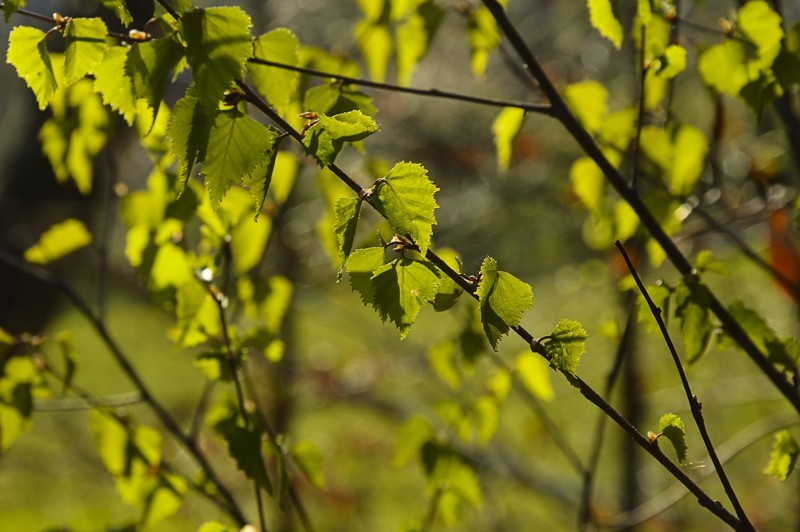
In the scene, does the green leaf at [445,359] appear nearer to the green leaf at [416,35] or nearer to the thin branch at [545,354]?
the green leaf at [416,35]

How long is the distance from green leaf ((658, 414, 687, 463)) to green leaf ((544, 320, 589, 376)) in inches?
5.3

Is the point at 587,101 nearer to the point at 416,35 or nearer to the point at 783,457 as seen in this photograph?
Answer: the point at 416,35

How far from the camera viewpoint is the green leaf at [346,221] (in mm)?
821

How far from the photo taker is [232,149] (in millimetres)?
834

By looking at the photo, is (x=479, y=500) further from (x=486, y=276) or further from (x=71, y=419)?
(x=71, y=419)

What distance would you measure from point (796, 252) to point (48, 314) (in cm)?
289

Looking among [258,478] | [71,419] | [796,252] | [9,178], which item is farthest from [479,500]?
[71,419]

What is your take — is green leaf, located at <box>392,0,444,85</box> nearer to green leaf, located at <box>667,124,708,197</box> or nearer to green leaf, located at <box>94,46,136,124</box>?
green leaf, located at <box>667,124,708,197</box>

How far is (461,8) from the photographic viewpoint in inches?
62.2

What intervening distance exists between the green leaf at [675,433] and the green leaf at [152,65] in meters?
0.63

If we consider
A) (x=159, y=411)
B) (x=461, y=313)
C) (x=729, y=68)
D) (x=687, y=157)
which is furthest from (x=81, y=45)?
(x=461, y=313)

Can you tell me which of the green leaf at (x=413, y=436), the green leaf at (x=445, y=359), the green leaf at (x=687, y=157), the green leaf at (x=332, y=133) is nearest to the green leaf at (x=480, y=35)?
the green leaf at (x=687, y=157)

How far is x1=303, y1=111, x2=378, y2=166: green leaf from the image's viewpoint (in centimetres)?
82

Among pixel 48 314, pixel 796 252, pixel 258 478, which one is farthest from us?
pixel 48 314
